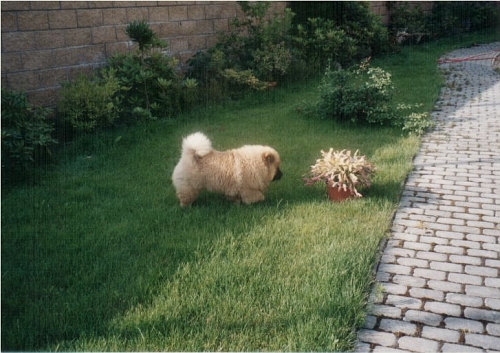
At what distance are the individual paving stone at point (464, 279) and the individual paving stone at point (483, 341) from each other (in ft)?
2.64

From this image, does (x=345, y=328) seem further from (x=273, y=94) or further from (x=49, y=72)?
(x=273, y=94)

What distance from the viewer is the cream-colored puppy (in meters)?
5.61

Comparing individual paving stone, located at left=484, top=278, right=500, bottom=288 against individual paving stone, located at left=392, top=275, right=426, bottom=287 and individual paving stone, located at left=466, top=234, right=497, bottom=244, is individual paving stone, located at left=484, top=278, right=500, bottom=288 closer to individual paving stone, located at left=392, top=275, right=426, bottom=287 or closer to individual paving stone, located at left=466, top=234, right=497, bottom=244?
individual paving stone, located at left=392, top=275, right=426, bottom=287

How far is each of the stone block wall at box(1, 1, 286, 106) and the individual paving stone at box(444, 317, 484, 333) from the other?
25.2ft

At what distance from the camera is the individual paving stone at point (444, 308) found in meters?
3.89

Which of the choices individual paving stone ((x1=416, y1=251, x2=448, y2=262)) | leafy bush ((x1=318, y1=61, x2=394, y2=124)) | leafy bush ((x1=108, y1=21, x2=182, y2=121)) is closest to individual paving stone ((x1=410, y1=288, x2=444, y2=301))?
individual paving stone ((x1=416, y1=251, x2=448, y2=262))

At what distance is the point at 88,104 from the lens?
8.34 m

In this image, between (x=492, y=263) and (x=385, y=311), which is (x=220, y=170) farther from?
(x=492, y=263)

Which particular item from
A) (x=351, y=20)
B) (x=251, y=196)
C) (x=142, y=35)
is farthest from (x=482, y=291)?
(x=351, y=20)

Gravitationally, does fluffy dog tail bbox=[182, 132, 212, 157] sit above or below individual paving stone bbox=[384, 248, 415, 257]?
above

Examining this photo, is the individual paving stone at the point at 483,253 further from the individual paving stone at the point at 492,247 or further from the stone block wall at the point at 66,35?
the stone block wall at the point at 66,35

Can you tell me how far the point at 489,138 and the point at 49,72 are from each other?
805 cm

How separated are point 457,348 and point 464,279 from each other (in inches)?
41.4

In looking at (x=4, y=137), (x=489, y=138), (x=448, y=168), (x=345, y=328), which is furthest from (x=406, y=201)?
(x=4, y=137)
